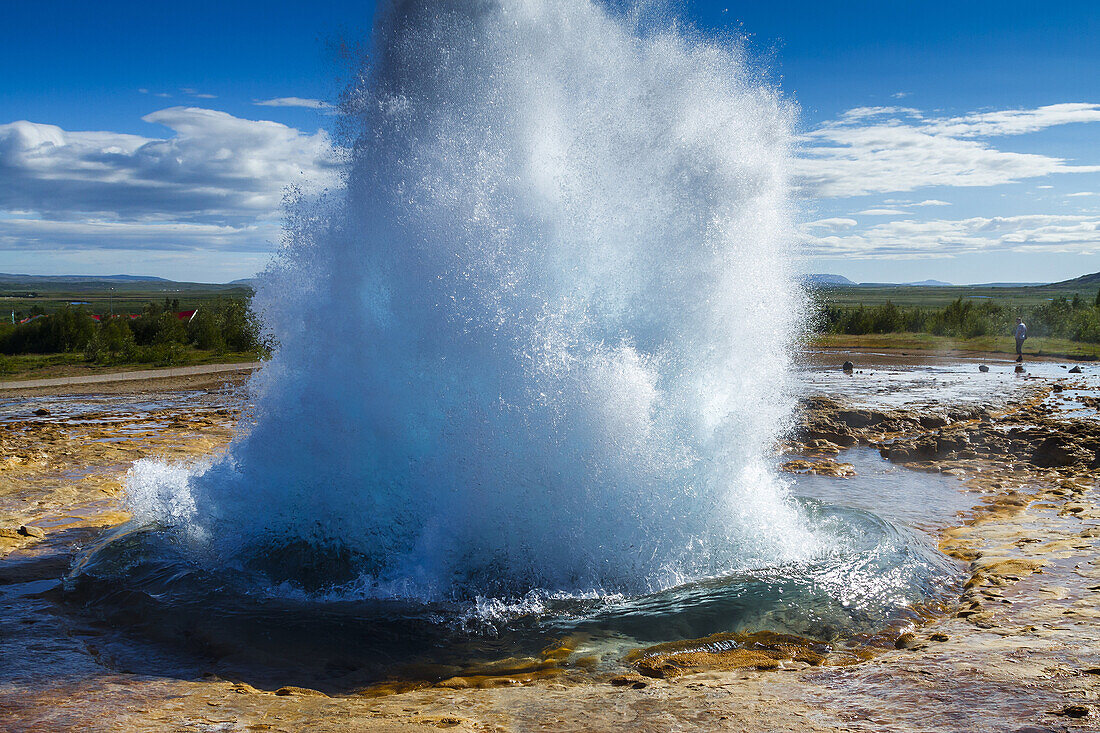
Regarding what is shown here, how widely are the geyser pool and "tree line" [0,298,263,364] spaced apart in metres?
23.9

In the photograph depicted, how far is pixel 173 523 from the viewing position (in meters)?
7.05

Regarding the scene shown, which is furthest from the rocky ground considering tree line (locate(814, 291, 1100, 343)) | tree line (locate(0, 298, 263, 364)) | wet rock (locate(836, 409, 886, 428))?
tree line (locate(814, 291, 1100, 343))

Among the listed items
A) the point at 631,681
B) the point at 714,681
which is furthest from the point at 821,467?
the point at 631,681

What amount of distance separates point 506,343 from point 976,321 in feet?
145

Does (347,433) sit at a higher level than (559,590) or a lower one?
higher

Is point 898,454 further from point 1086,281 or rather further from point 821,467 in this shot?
point 1086,281

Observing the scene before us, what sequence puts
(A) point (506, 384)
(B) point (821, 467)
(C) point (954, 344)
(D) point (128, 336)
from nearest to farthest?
(A) point (506, 384) < (B) point (821, 467) < (D) point (128, 336) < (C) point (954, 344)

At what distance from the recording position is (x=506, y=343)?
6.39m

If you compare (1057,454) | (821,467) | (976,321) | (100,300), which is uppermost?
(100,300)

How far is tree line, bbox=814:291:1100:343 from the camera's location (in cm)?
3894

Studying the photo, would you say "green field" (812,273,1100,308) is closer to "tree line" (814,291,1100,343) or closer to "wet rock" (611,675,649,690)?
"tree line" (814,291,1100,343)

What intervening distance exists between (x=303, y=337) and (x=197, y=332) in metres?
31.7

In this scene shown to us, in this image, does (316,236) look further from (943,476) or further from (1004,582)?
(943,476)

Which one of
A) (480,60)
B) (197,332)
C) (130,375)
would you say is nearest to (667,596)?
(480,60)
